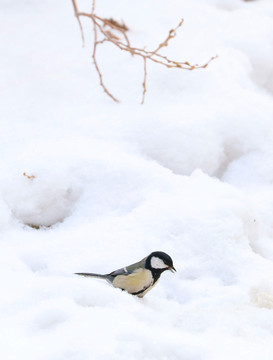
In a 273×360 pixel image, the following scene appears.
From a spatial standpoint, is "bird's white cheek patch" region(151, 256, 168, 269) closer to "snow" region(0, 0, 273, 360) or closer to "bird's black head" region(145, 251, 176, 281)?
"bird's black head" region(145, 251, 176, 281)

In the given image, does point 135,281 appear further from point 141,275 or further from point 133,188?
point 133,188

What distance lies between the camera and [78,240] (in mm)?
3311

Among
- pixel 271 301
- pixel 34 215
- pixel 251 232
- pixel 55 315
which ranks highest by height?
pixel 55 315

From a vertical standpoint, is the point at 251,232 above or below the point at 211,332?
below

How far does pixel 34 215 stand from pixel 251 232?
4.11 feet

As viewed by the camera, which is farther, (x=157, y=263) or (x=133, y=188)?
(x=133, y=188)

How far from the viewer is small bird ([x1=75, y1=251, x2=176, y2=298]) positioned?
9.41ft

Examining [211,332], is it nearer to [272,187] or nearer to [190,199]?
[190,199]

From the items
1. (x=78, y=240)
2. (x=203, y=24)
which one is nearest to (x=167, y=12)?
(x=203, y=24)

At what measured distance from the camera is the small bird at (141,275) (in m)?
2.87

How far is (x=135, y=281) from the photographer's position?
9.43 feet

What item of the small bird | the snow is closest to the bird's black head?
the small bird

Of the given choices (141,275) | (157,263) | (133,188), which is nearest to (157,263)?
(157,263)

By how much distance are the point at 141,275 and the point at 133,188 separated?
99 cm
